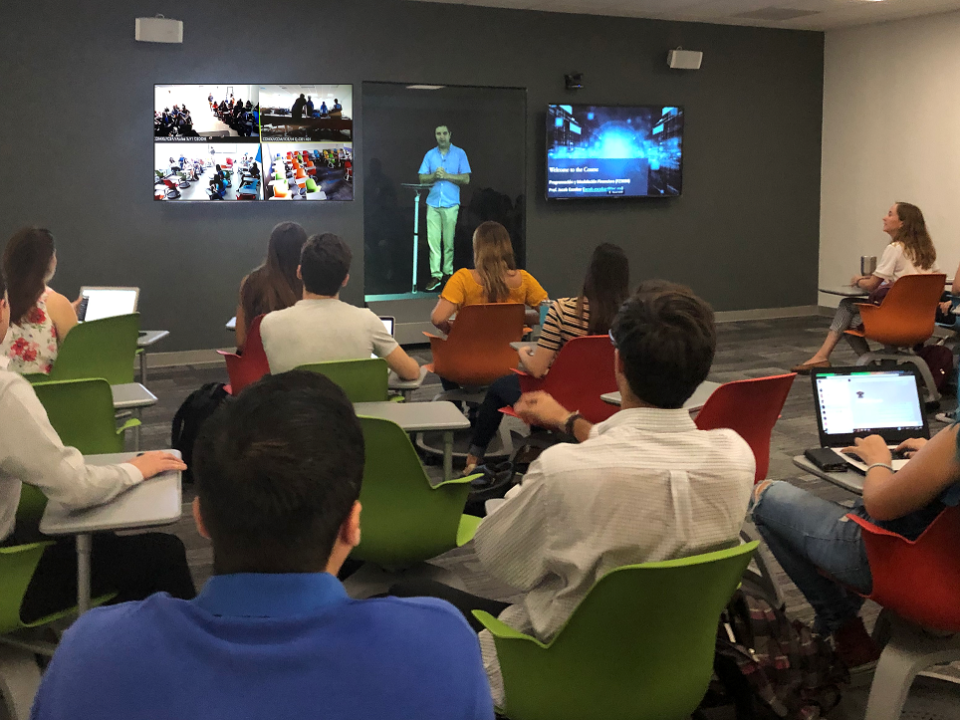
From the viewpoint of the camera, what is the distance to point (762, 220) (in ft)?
32.2

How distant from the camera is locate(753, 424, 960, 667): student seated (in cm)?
205

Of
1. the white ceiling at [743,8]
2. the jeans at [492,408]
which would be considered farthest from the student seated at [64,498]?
the white ceiling at [743,8]

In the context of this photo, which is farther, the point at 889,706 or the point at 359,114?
the point at 359,114

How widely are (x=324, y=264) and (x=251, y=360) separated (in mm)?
853

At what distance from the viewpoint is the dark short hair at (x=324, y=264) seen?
11.2ft

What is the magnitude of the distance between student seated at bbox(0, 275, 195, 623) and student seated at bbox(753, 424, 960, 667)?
64.3 inches

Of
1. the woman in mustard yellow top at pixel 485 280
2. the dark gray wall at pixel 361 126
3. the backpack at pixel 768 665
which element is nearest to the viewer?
the backpack at pixel 768 665

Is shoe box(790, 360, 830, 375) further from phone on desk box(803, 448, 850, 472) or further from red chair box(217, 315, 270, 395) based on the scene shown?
phone on desk box(803, 448, 850, 472)

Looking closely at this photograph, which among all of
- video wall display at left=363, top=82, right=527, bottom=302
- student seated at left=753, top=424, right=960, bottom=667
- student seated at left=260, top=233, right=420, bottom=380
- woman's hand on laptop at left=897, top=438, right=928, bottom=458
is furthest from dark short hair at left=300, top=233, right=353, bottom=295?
video wall display at left=363, top=82, right=527, bottom=302

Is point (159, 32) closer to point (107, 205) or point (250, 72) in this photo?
point (250, 72)

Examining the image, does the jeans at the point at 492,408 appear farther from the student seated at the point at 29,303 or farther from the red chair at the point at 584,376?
the student seated at the point at 29,303

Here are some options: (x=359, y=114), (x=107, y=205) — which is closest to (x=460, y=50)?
(x=359, y=114)

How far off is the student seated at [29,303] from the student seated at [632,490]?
103 inches

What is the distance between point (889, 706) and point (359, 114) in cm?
652
